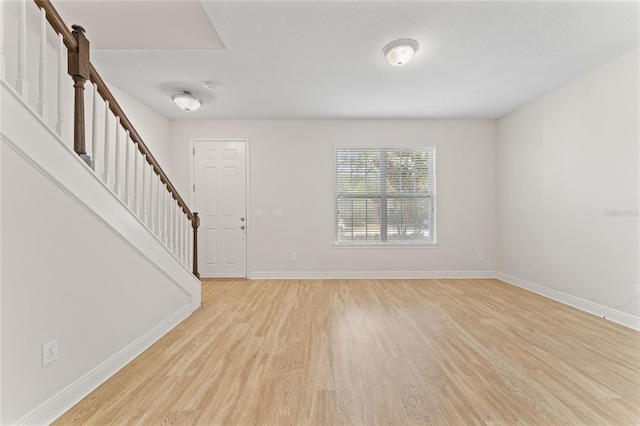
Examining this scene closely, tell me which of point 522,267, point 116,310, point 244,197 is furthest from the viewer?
point 244,197

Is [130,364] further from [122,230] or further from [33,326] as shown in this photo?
[122,230]

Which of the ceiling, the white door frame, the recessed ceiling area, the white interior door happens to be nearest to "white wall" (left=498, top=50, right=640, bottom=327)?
the ceiling

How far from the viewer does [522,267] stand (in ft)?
13.0

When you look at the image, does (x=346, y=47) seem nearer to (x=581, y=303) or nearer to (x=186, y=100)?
(x=186, y=100)

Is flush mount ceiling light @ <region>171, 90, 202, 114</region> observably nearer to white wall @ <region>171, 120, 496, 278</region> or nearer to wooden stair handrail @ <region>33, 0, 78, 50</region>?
white wall @ <region>171, 120, 496, 278</region>

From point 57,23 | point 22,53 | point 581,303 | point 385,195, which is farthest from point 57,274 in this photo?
point 581,303

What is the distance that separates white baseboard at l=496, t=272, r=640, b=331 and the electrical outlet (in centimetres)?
449

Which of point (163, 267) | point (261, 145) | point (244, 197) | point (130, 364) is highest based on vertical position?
point (261, 145)

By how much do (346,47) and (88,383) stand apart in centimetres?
318

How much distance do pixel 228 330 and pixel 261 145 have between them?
120 inches

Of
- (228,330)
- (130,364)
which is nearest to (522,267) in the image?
(228,330)

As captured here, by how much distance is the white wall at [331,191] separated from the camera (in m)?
4.51

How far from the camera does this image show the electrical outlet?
1.38 m

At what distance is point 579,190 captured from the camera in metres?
3.09
